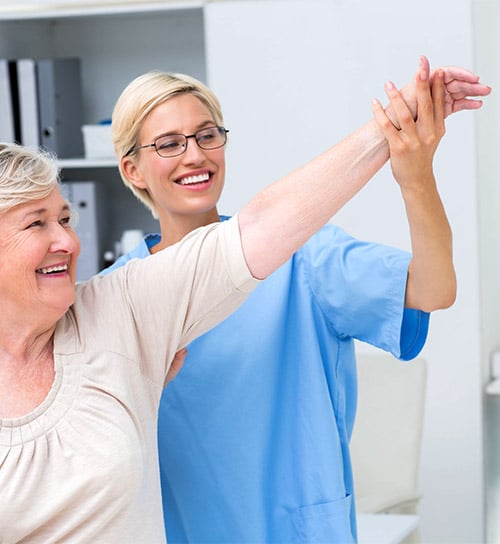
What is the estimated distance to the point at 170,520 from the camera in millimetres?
1727

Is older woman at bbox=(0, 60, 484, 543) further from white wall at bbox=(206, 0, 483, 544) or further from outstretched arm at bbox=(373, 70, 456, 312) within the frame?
white wall at bbox=(206, 0, 483, 544)

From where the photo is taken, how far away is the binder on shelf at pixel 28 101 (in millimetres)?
3400

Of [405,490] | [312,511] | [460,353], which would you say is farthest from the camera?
[460,353]

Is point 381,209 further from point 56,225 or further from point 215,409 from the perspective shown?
point 56,225

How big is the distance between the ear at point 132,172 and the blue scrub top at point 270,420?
305 mm

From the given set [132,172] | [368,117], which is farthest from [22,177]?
[368,117]

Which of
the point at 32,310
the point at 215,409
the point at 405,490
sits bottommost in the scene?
the point at 405,490

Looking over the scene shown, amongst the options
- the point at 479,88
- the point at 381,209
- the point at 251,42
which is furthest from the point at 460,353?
the point at 479,88

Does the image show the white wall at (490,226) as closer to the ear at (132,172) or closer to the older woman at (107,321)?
the ear at (132,172)

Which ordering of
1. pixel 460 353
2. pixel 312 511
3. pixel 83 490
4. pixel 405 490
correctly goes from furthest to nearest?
1. pixel 460 353
2. pixel 405 490
3. pixel 312 511
4. pixel 83 490

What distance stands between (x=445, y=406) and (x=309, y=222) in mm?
1918

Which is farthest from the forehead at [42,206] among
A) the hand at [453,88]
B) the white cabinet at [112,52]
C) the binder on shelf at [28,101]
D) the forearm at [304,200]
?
the white cabinet at [112,52]

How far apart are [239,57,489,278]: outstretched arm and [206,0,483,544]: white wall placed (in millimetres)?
1713

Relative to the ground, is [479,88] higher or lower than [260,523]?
higher
